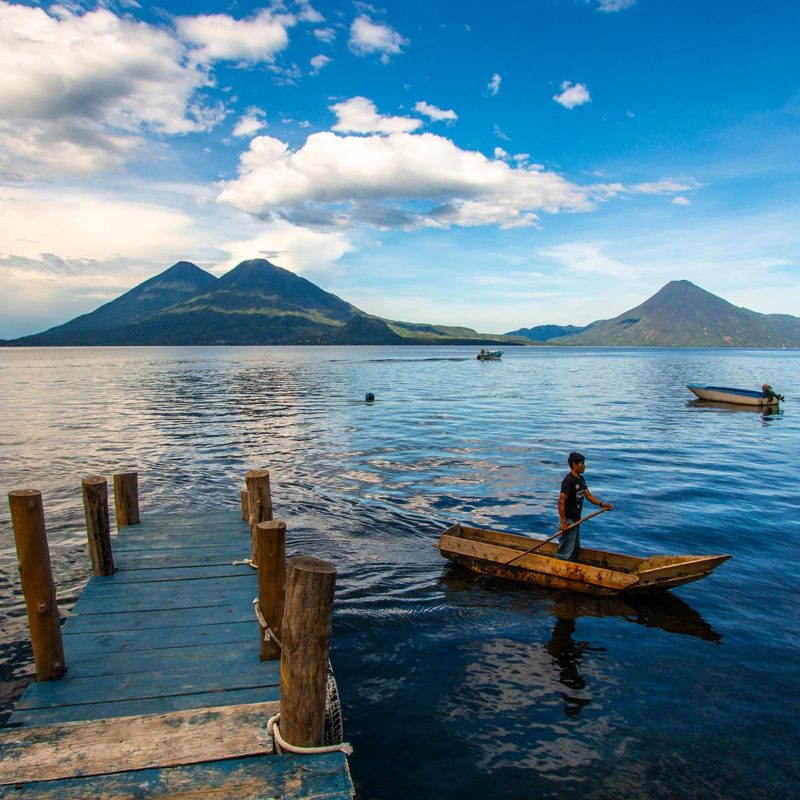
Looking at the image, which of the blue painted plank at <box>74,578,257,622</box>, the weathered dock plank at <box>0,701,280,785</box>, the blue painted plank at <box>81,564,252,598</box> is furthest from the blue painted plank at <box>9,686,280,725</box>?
the blue painted plank at <box>81,564,252,598</box>

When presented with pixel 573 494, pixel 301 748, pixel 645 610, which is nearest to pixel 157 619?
pixel 301 748

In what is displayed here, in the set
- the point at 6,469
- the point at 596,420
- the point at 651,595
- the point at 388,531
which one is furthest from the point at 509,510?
the point at 596,420

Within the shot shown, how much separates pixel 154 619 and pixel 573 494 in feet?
32.3

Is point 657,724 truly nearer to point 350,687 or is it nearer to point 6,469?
point 350,687

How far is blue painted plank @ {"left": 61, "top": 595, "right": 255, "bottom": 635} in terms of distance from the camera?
29.6 ft

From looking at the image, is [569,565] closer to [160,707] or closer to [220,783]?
[160,707]

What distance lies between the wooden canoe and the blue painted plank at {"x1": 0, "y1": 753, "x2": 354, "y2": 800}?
9.85 meters

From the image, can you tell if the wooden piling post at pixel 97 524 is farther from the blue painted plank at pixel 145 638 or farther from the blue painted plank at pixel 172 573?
the blue painted plank at pixel 145 638

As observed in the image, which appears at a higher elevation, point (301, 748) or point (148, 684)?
point (301, 748)

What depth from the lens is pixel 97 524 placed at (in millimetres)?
10727

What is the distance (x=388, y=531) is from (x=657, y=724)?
1090 centimetres

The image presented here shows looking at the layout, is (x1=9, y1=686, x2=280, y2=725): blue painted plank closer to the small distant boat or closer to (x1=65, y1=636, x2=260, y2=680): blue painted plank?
(x1=65, y1=636, x2=260, y2=680): blue painted plank

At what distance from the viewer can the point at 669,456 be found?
32.2 metres

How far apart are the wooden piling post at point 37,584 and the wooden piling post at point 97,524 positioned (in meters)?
3.27
